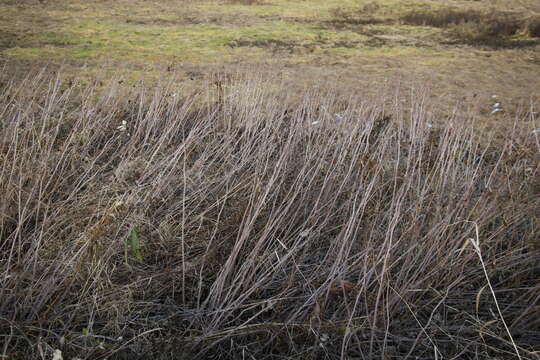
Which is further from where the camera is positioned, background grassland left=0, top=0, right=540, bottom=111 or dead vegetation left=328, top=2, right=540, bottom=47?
dead vegetation left=328, top=2, right=540, bottom=47

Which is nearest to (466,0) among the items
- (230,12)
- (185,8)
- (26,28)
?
(230,12)

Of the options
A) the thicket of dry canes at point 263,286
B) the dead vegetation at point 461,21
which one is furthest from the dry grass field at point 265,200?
the dead vegetation at point 461,21

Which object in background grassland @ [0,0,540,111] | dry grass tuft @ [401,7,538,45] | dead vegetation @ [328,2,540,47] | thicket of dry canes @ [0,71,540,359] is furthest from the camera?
dry grass tuft @ [401,7,538,45]

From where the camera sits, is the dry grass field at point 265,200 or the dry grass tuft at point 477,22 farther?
the dry grass tuft at point 477,22

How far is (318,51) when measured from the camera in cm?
746

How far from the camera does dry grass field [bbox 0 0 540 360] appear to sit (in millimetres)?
1750

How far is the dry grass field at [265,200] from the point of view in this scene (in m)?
1.75

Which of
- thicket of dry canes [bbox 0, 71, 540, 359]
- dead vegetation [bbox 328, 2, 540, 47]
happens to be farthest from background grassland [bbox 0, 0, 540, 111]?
thicket of dry canes [bbox 0, 71, 540, 359]


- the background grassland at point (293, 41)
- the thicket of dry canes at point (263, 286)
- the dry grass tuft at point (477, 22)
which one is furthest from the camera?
the dry grass tuft at point (477, 22)

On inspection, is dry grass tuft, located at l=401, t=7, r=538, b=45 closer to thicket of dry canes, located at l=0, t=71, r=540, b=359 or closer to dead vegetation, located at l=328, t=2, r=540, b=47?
dead vegetation, located at l=328, t=2, r=540, b=47

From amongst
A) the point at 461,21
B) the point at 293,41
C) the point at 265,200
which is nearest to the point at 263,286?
the point at 265,200

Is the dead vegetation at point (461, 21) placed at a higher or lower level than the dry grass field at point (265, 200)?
higher

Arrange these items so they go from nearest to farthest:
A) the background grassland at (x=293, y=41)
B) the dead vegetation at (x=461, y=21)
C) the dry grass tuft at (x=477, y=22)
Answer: the background grassland at (x=293, y=41) → the dead vegetation at (x=461, y=21) → the dry grass tuft at (x=477, y=22)

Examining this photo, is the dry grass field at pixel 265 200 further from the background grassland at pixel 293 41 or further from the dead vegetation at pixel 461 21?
the dead vegetation at pixel 461 21
